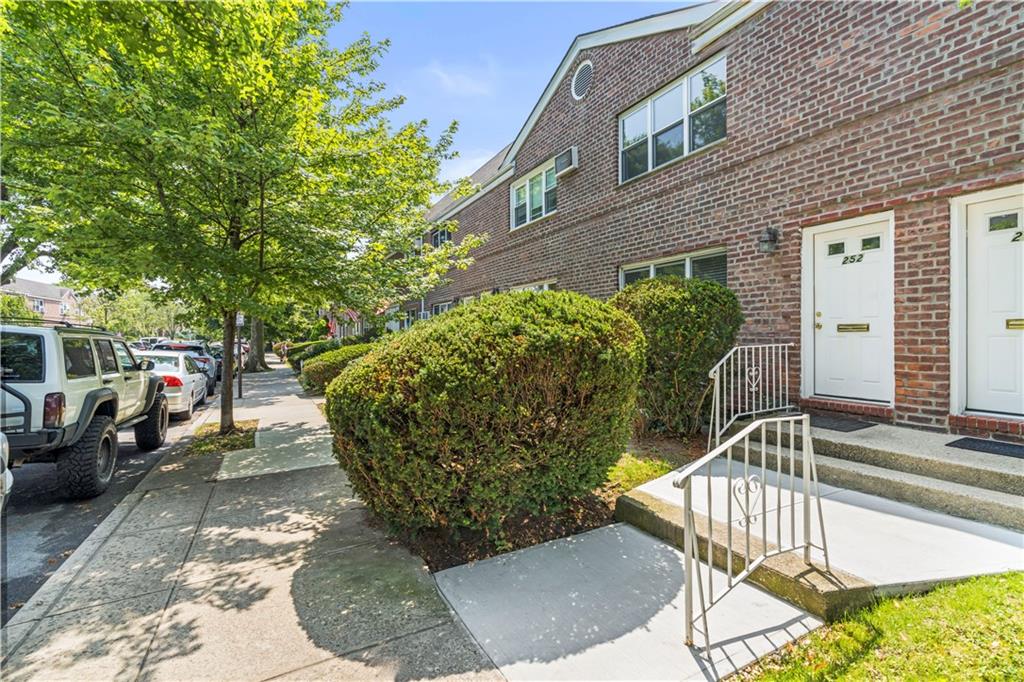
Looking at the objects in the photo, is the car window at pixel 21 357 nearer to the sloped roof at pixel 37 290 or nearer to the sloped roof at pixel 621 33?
the sloped roof at pixel 621 33

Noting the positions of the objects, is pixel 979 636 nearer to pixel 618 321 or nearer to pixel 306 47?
pixel 618 321

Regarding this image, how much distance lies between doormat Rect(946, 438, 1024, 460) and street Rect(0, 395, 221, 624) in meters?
7.24

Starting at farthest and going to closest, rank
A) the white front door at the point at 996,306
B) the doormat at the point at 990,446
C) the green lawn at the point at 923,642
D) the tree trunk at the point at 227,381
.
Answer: the tree trunk at the point at 227,381 < the white front door at the point at 996,306 < the doormat at the point at 990,446 < the green lawn at the point at 923,642

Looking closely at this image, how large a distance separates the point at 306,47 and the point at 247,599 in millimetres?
6565

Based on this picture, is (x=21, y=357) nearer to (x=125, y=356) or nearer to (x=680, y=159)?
(x=125, y=356)

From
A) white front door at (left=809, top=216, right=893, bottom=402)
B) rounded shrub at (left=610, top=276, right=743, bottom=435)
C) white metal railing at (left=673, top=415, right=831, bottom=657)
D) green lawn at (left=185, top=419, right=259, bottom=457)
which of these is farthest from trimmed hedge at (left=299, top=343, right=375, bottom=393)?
white metal railing at (left=673, top=415, right=831, bottom=657)

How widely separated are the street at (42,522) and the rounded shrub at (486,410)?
2351 mm

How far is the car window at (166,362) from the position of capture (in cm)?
976

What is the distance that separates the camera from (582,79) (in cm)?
1013

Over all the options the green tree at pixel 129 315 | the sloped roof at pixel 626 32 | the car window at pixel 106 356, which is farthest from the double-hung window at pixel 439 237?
the green tree at pixel 129 315

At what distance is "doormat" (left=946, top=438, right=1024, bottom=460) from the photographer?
3904 millimetres

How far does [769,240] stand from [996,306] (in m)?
2.35

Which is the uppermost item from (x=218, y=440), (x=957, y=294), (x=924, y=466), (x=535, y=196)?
(x=535, y=196)

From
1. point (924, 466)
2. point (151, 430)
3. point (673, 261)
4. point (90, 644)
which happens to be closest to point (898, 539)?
point (924, 466)
